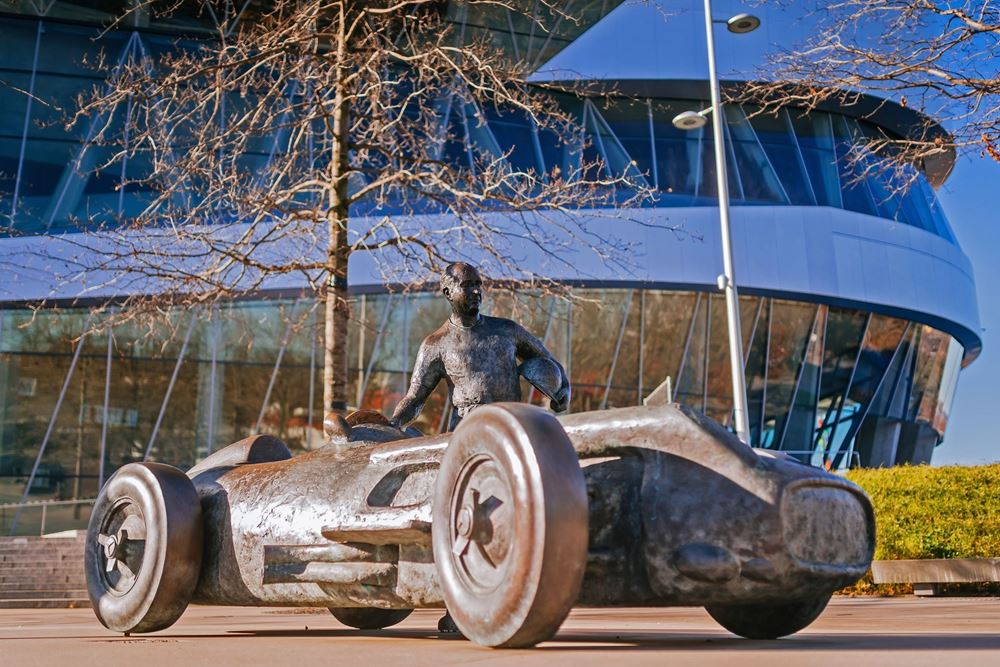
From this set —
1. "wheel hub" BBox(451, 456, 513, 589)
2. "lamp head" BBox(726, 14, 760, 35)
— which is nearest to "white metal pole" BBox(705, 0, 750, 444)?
"lamp head" BBox(726, 14, 760, 35)

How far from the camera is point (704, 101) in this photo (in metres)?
28.0

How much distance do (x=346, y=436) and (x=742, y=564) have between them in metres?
2.24

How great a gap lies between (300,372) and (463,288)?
1874 cm

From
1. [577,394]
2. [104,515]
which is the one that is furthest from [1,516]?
[104,515]

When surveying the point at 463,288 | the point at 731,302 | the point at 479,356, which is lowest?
the point at 479,356

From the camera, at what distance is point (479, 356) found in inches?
218

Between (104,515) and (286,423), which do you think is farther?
(286,423)

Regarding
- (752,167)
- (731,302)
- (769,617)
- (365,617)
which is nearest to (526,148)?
(752,167)

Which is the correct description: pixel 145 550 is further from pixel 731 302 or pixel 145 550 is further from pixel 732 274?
pixel 732 274

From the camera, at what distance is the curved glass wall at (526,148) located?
77.6ft

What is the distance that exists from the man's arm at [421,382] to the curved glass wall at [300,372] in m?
14.8

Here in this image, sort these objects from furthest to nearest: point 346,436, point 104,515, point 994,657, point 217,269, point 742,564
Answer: point 217,269 < point 104,515 < point 346,436 < point 742,564 < point 994,657

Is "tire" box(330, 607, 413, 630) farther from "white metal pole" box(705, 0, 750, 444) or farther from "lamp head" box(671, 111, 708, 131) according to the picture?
"lamp head" box(671, 111, 708, 131)

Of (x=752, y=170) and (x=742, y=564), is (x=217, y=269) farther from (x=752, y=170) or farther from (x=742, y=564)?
(x=752, y=170)
